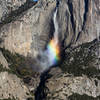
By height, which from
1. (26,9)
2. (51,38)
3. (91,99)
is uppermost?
(26,9)

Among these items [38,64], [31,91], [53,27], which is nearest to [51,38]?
[53,27]

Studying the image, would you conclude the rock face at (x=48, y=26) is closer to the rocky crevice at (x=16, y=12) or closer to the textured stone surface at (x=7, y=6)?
the rocky crevice at (x=16, y=12)

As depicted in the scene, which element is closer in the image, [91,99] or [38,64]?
[91,99]

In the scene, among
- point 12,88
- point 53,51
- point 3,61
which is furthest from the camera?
point 53,51

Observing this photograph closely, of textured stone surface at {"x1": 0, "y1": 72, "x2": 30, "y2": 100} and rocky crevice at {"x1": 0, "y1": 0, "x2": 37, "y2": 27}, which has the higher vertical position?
rocky crevice at {"x1": 0, "y1": 0, "x2": 37, "y2": 27}

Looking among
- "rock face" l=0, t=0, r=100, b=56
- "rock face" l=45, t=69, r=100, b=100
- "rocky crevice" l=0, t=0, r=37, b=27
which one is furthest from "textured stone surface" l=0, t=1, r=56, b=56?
"rock face" l=45, t=69, r=100, b=100

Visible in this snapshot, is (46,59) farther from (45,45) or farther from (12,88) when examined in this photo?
(12,88)

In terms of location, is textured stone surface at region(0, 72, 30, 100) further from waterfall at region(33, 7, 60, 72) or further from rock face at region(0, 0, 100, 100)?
waterfall at region(33, 7, 60, 72)

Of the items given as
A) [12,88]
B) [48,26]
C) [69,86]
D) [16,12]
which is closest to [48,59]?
[48,26]

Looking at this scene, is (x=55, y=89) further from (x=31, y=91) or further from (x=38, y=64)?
(x=38, y=64)
